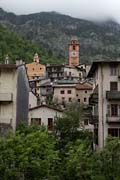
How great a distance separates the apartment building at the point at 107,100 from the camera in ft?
193

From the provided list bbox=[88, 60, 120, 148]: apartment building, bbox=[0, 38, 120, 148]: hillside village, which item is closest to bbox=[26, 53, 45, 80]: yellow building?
bbox=[0, 38, 120, 148]: hillside village

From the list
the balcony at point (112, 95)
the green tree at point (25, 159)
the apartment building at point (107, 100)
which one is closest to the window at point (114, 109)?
the apartment building at point (107, 100)

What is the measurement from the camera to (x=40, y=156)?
46156 mm

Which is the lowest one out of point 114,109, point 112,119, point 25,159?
point 25,159

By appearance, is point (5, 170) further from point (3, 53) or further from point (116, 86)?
point (3, 53)

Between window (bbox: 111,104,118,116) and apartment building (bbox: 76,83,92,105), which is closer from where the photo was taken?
window (bbox: 111,104,118,116)

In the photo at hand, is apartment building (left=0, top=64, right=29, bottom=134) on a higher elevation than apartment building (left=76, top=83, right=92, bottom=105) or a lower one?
lower

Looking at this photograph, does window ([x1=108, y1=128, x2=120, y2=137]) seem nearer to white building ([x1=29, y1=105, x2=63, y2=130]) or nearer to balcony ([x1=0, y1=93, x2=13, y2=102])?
balcony ([x1=0, y1=93, x2=13, y2=102])

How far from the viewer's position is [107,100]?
59281 millimetres

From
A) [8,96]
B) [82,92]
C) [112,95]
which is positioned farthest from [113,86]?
[82,92]

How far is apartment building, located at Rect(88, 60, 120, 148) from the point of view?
5878cm

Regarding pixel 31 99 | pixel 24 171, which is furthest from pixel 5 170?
pixel 31 99

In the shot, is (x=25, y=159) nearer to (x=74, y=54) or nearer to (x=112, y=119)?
(x=112, y=119)

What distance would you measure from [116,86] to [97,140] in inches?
266
